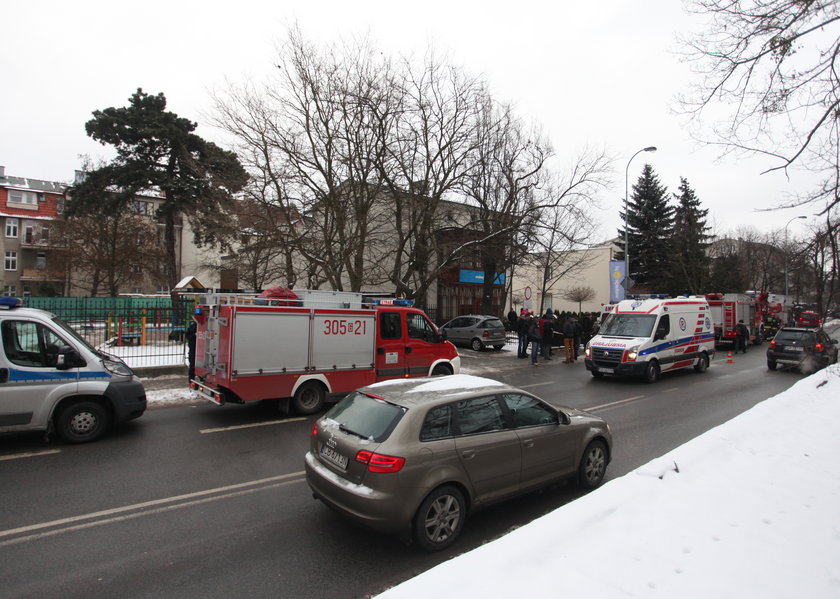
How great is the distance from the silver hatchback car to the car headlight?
4.60 m

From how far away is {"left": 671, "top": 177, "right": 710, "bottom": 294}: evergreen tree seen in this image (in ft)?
123

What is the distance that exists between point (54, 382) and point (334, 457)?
5.18 meters

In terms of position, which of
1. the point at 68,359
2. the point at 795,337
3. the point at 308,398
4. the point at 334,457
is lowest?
the point at 308,398

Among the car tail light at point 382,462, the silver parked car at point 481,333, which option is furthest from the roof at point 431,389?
the silver parked car at point 481,333

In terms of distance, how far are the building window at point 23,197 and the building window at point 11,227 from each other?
Result: 371 centimetres

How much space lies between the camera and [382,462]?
12.9 feet

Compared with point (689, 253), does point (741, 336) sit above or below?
below

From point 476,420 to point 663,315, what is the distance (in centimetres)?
1217

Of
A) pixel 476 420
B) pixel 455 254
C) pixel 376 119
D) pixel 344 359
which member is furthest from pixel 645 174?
pixel 476 420

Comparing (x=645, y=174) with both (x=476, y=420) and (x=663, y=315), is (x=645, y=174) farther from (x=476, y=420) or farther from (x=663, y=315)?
(x=476, y=420)

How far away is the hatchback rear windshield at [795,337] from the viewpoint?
1606cm

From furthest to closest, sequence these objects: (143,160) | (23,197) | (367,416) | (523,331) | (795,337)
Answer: (23,197)
(143,160)
(523,331)
(795,337)
(367,416)

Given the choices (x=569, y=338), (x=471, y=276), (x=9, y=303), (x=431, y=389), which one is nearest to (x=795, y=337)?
(x=569, y=338)

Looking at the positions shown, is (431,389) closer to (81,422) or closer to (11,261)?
(81,422)
